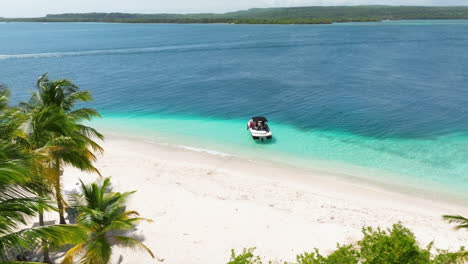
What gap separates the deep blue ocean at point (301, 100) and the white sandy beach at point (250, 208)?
3.43 m

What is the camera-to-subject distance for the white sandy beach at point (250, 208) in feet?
51.9

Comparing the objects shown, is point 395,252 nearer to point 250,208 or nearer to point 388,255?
point 388,255

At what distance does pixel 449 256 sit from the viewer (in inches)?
428

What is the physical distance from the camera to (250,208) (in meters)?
19.0

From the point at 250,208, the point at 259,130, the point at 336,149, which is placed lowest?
the point at 250,208

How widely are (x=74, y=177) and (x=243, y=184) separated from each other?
11061 millimetres

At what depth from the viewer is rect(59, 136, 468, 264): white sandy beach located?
15.8 meters

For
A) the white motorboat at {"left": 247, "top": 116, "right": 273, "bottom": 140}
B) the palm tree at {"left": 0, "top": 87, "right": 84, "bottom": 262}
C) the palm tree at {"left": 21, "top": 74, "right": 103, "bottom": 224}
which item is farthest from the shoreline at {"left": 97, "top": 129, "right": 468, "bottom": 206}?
the palm tree at {"left": 0, "top": 87, "right": 84, "bottom": 262}

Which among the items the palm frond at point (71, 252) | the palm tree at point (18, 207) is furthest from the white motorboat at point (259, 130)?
the palm tree at point (18, 207)

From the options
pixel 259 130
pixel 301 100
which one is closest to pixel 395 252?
pixel 259 130

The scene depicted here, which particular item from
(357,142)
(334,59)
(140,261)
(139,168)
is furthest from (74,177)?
(334,59)

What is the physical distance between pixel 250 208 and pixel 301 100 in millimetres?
29384

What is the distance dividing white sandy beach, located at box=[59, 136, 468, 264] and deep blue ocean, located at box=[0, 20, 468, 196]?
11.2ft

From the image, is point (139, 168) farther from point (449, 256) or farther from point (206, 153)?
point (449, 256)
